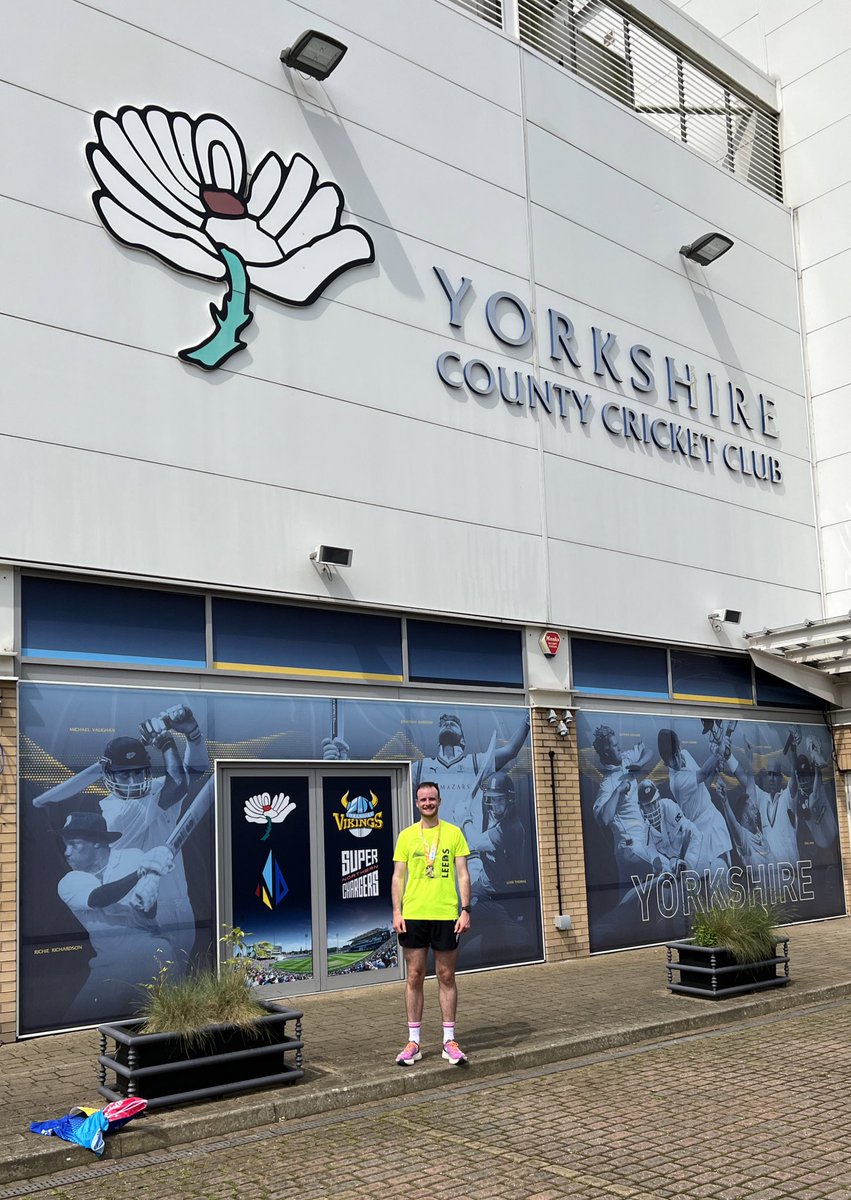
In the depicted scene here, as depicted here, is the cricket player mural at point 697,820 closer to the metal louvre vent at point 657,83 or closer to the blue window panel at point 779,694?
the blue window panel at point 779,694

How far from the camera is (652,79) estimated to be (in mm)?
17922

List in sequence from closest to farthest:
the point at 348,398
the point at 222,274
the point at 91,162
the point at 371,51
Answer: the point at 91,162
the point at 222,274
the point at 348,398
the point at 371,51

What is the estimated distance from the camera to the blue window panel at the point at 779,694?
56.3 feet

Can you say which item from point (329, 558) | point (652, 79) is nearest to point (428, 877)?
point (329, 558)

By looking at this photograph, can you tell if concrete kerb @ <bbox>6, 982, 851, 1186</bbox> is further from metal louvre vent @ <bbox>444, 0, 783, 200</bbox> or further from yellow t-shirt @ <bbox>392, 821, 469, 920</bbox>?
metal louvre vent @ <bbox>444, 0, 783, 200</bbox>

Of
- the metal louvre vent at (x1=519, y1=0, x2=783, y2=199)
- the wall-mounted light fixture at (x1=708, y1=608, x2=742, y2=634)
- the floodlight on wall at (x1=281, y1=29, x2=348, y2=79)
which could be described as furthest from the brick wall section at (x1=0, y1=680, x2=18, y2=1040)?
the metal louvre vent at (x1=519, y1=0, x2=783, y2=199)

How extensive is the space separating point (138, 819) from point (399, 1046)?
10.6 ft

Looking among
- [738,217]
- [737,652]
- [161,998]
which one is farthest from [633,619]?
[161,998]

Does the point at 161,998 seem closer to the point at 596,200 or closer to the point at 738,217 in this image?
the point at 596,200

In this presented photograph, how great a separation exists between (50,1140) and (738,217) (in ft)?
54.4

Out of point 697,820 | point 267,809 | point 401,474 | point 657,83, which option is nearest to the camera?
point 267,809

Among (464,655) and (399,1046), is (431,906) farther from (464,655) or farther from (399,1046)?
(464,655)

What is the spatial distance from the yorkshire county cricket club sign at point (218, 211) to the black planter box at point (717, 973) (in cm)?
708

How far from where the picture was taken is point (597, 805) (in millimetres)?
14148
